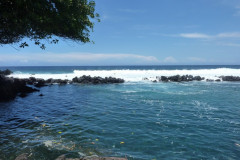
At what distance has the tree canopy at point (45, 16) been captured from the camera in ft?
23.6

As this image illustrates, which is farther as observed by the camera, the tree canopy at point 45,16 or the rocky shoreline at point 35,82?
the rocky shoreline at point 35,82

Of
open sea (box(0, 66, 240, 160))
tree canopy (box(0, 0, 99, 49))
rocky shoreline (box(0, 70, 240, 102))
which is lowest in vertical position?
open sea (box(0, 66, 240, 160))

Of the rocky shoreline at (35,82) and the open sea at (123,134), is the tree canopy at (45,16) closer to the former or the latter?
the open sea at (123,134)

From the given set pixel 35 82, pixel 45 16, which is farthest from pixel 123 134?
pixel 35 82

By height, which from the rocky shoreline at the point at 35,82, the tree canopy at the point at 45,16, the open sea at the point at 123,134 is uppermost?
the tree canopy at the point at 45,16

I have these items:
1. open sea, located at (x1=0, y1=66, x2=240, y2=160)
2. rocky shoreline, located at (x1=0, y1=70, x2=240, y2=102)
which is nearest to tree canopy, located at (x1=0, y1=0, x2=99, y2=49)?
open sea, located at (x1=0, y1=66, x2=240, y2=160)

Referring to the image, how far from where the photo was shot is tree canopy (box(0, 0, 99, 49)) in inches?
283

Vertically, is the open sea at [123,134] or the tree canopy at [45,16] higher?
the tree canopy at [45,16]

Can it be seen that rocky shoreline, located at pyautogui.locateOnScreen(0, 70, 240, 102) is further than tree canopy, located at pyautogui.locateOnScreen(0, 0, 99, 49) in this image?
Yes

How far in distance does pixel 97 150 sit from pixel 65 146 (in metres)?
1.21

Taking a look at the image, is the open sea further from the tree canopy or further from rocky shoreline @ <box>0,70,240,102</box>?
rocky shoreline @ <box>0,70,240,102</box>

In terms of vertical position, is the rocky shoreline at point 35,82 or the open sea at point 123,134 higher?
the rocky shoreline at point 35,82

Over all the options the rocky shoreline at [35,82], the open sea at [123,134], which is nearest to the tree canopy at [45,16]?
the open sea at [123,134]

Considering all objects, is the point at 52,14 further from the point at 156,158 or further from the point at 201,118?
the point at 201,118
